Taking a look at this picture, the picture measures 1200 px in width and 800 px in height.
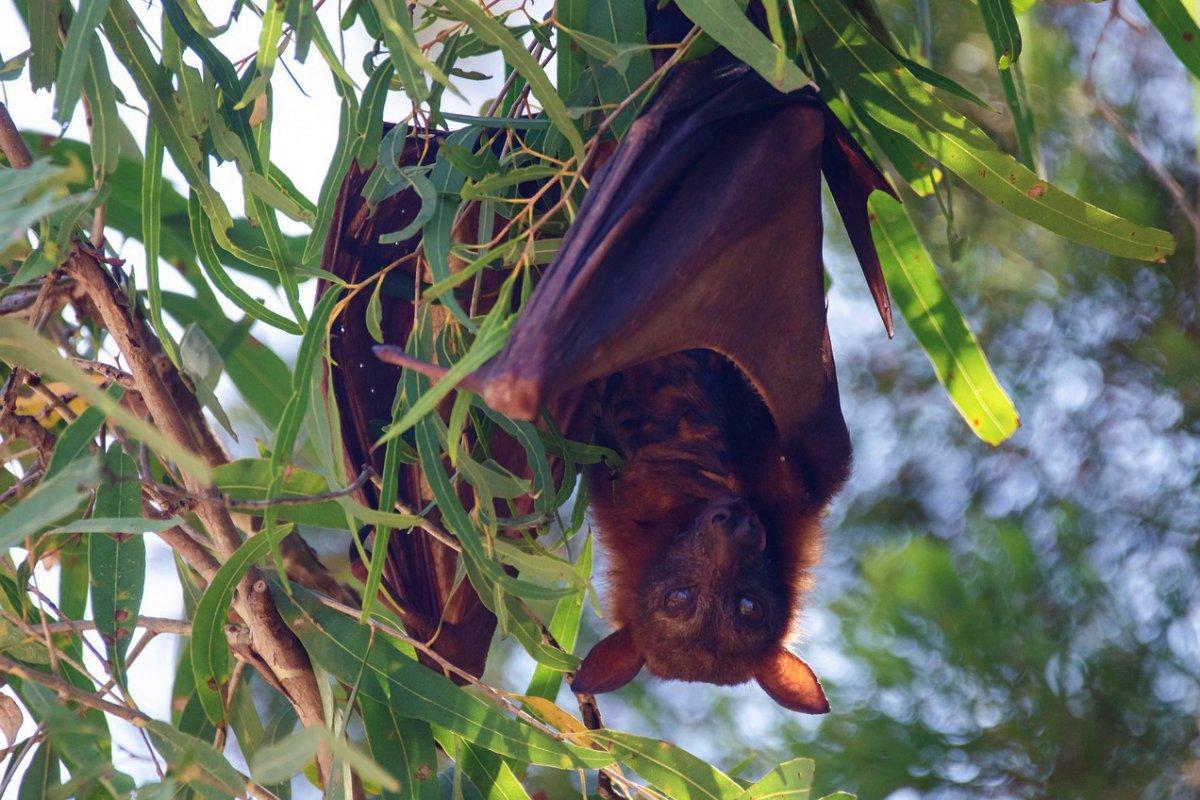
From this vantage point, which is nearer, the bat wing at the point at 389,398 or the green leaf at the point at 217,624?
the green leaf at the point at 217,624

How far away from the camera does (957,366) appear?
248cm

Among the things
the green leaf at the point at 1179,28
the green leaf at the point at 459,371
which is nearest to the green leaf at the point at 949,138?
the green leaf at the point at 1179,28

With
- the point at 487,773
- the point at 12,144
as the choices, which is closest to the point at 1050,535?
the point at 487,773

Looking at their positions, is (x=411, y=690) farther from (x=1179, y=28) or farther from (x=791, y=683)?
(x=1179, y=28)

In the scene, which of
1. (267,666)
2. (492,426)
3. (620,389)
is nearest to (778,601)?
(620,389)

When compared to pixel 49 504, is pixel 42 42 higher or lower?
higher

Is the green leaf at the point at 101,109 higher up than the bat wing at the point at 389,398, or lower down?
higher up

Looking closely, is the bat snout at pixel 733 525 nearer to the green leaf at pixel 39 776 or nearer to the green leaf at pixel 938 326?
the green leaf at pixel 938 326

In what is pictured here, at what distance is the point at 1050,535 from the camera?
13.1 ft

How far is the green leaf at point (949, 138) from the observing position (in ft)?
7.20

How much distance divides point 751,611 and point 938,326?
41.8 inches

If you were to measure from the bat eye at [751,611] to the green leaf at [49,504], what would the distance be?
77.8 inches

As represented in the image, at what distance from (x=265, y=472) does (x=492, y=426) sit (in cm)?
54

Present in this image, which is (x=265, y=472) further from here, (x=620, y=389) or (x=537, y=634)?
(x=620, y=389)
